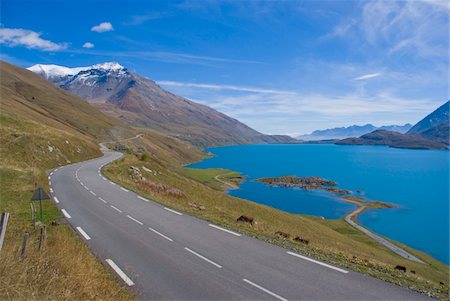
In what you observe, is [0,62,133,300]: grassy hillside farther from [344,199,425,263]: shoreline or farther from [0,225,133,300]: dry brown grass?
[344,199,425,263]: shoreline

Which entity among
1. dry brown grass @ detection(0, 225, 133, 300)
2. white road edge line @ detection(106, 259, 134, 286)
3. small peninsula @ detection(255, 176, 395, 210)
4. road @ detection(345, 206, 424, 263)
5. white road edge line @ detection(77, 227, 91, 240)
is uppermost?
dry brown grass @ detection(0, 225, 133, 300)

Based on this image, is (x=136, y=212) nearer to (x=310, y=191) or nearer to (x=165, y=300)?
(x=165, y=300)

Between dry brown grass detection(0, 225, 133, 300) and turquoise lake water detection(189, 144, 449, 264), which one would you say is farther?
turquoise lake water detection(189, 144, 449, 264)

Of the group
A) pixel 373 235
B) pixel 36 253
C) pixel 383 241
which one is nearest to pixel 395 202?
pixel 373 235

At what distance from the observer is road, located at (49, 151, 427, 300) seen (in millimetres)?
11453

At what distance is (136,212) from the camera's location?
24109mm

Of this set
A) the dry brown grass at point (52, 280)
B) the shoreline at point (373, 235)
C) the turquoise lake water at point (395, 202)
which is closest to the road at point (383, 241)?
the shoreline at point (373, 235)

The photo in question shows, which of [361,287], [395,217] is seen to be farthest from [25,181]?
[395,217]

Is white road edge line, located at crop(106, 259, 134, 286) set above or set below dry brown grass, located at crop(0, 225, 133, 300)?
below

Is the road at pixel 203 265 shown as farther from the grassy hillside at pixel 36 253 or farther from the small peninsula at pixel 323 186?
the small peninsula at pixel 323 186

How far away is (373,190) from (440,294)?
115 meters

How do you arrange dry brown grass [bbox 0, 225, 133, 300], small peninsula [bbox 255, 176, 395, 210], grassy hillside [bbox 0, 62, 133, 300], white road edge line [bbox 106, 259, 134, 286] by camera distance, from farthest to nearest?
small peninsula [bbox 255, 176, 395, 210], white road edge line [bbox 106, 259, 134, 286], grassy hillside [bbox 0, 62, 133, 300], dry brown grass [bbox 0, 225, 133, 300]

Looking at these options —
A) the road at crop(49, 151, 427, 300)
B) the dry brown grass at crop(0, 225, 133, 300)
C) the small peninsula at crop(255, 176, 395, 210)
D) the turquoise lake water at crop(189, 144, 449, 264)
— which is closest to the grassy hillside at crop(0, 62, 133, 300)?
the dry brown grass at crop(0, 225, 133, 300)

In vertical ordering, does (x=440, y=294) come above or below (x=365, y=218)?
above
